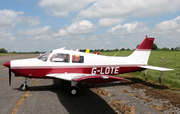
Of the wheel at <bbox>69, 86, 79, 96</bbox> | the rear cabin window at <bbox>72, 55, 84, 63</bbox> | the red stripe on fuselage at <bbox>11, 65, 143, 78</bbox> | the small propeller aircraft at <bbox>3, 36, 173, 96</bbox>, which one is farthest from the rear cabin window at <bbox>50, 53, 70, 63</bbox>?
the wheel at <bbox>69, 86, 79, 96</bbox>

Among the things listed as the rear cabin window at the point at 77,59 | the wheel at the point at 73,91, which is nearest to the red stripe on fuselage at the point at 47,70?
the rear cabin window at the point at 77,59

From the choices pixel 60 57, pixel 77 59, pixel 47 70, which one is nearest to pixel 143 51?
pixel 77 59

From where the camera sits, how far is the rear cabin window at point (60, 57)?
5859mm

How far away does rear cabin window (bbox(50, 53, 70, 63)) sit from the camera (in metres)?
5.86

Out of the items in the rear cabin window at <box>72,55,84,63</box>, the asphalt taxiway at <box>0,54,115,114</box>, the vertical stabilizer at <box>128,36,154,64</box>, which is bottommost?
the asphalt taxiway at <box>0,54,115,114</box>

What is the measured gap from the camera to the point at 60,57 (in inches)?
232

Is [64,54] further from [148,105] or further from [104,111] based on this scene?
[148,105]

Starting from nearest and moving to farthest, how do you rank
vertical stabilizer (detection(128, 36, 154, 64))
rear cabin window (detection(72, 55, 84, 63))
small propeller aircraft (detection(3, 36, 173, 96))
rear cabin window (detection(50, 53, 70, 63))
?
small propeller aircraft (detection(3, 36, 173, 96))
rear cabin window (detection(50, 53, 70, 63))
rear cabin window (detection(72, 55, 84, 63))
vertical stabilizer (detection(128, 36, 154, 64))

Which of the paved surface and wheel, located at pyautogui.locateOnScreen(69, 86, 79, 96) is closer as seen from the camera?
the paved surface

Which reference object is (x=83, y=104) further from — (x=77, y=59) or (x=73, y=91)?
(x=77, y=59)

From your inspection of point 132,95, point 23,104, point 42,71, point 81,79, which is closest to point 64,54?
point 42,71

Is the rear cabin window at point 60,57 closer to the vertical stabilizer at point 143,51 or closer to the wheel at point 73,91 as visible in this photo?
the wheel at point 73,91

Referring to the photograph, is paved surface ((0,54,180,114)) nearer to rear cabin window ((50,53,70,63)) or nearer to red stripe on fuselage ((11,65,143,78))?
red stripe on fuselage ((11,65,143,78))

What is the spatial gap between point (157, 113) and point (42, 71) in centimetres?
502
